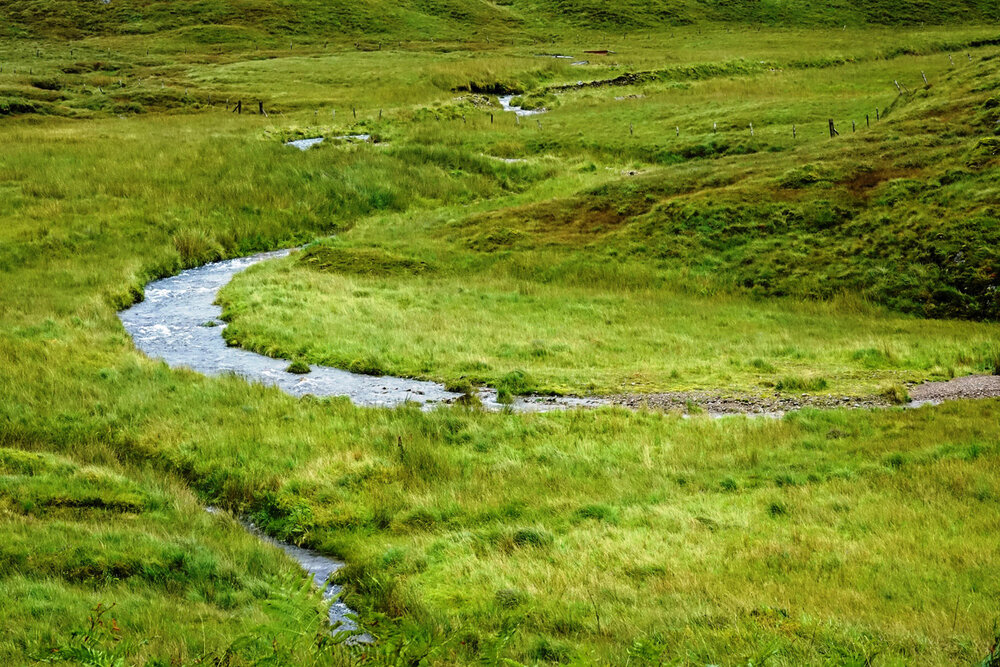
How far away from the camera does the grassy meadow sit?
10.4 meters

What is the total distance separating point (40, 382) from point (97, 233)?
19.7 metres

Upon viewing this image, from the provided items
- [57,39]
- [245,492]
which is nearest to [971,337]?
[245,492]

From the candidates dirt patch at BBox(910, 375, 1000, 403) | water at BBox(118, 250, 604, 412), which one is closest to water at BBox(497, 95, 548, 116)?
water at BBox(118, 250, 604, 412)

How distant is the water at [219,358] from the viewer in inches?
919

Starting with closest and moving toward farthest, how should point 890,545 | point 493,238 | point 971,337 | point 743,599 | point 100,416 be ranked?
1. point 743,599
2. point 890,545
3. point 100,416
4. point 971,337
5. point 493,238

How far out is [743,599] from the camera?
10.4 m

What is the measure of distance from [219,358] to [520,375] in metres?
10.3

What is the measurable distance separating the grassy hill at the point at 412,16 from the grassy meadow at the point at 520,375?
63755 millimetres

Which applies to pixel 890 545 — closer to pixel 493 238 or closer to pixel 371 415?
pixel 371 415

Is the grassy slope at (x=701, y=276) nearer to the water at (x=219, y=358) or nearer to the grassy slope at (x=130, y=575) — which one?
the water at (x=219, y=358)

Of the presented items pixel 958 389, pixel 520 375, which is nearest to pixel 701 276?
pixel 520 375

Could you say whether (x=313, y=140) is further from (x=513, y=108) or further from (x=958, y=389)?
(x=958, y=389)

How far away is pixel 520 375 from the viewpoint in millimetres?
24562

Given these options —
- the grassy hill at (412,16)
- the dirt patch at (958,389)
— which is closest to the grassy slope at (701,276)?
the dirt patch at (958,389)
